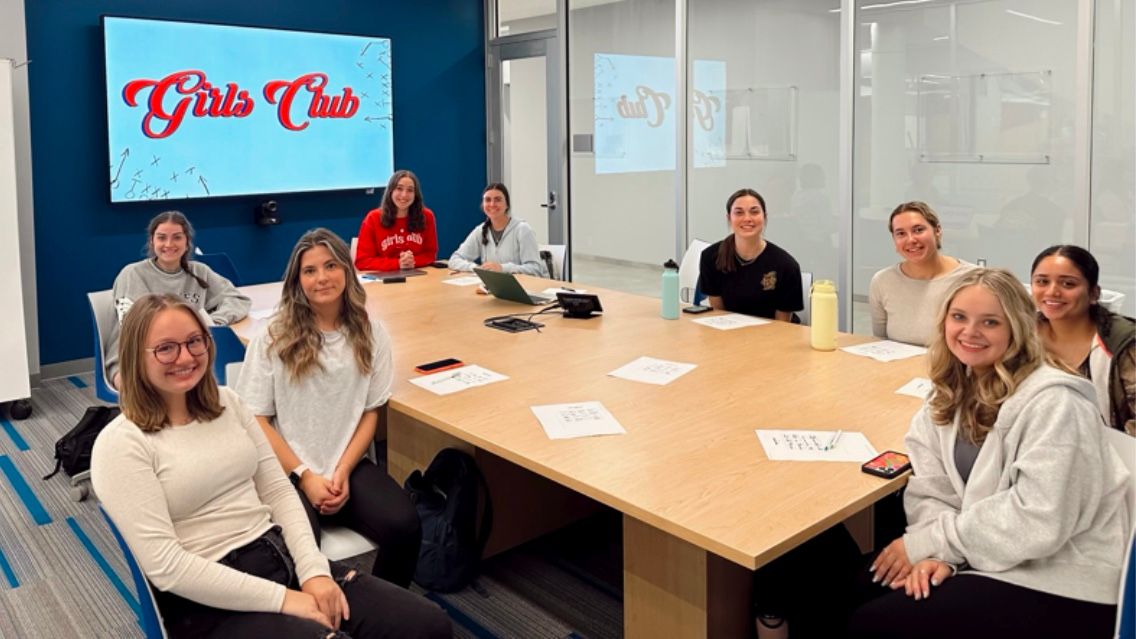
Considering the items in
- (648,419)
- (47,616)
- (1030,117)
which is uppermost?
(1030,117)

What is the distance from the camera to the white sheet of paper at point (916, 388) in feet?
8.67

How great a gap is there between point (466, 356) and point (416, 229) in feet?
7.55

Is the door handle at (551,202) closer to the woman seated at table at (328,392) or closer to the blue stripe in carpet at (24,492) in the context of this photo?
the blue stripe in carpet at (24,492)

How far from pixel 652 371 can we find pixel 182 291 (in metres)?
2.14

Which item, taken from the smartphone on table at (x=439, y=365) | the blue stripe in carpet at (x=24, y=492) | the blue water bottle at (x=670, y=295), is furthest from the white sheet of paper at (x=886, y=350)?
the blue stripe in carpet at (x=24, y=492)

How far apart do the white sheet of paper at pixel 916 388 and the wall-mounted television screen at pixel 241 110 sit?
4901 millimetres

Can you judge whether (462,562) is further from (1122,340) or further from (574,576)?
(1122,340)

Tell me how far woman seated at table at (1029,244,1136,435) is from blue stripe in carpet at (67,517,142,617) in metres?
2.81

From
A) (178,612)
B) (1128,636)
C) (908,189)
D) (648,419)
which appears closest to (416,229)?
(908,189)

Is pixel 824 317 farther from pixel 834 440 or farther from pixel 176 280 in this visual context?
pixel 176 280

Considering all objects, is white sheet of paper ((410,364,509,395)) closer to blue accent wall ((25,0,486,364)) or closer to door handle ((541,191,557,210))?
blue accent wall ((25,0,486,364))

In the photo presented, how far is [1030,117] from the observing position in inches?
175

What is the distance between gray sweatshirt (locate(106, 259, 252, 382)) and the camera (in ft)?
12.4

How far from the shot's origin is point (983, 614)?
5.97 ft
